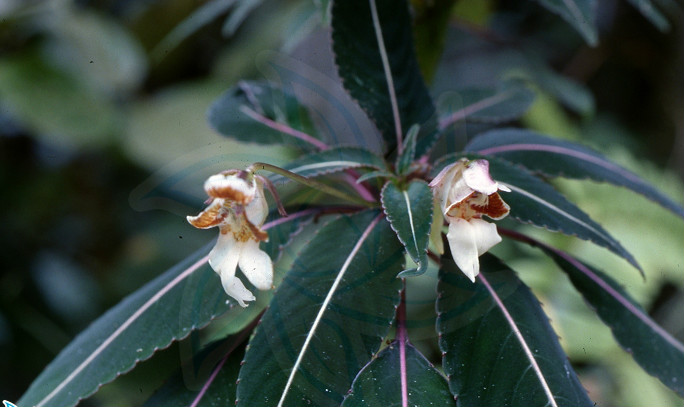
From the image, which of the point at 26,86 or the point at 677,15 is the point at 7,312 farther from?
the point at 677,15

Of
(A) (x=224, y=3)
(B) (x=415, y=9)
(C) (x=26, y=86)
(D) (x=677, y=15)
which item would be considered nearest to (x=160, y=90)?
(C) (x=26, y=86)

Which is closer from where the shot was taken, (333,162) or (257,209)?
(257,209)

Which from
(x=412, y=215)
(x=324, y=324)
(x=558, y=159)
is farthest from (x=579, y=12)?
(x=324, y=324)

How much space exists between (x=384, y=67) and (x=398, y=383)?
37cm

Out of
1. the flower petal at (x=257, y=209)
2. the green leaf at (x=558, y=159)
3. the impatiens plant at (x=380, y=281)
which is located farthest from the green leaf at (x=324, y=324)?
the green leaf at (x=558, y=159)

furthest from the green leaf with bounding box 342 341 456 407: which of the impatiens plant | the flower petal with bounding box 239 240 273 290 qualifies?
the flower petal with bounding box 239 240 273 290

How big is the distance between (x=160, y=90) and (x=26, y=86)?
746 mm

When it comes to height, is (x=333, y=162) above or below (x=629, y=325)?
above

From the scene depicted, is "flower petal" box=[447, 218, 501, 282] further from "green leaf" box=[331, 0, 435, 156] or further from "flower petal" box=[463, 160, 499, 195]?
"green leaf" box=[331, 0, 435, 156]

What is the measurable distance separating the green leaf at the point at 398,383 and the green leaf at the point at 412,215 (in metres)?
0.14

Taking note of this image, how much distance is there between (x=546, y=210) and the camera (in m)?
0.57

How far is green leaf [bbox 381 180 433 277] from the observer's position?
1.50 feet

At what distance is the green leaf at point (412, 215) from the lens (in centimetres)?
46

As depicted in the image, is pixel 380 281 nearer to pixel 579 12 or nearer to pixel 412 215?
pixel 412 215
